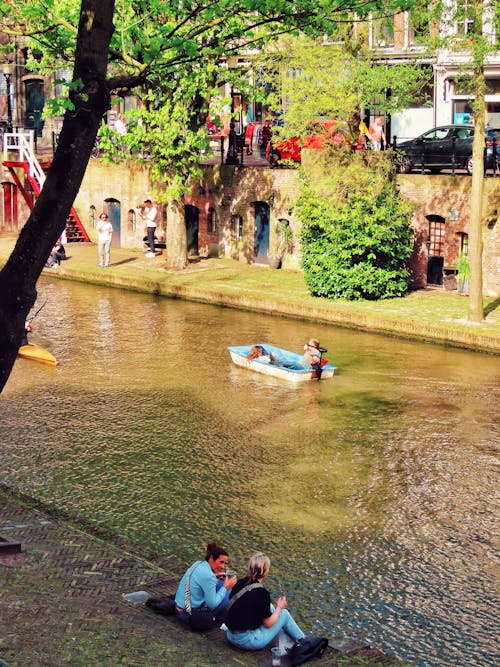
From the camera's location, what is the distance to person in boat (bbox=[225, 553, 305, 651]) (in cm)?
1087

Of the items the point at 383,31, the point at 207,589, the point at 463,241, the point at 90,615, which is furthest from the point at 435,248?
the point at 90,615

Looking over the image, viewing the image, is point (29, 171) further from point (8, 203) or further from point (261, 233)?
point (261, 233)

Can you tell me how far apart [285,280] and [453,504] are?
57.1 ft

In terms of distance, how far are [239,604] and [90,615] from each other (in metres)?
1.58

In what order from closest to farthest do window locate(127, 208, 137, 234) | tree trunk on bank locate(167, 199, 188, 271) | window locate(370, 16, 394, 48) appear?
window locate(370, 16, 394, 48) → tree trunk on bank locate(167, 199, 188, 271) → window locate(127, 208, 137, 234)

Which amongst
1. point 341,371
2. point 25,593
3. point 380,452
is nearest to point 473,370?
point 341,371

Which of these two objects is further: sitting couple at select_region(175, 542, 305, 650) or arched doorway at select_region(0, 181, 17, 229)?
arched doorway at select_region(0, 181, 17, 229)

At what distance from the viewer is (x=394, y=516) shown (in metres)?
16.0

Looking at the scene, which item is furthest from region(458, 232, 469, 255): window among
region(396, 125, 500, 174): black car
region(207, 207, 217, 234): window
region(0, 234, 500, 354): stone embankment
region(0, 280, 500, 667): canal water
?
region(207, 207, 217, 234): window

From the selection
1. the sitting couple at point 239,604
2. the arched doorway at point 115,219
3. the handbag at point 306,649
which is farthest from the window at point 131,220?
the handbag at point 306,649

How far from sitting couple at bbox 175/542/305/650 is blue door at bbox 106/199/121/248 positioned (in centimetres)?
3108

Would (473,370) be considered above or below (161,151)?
below

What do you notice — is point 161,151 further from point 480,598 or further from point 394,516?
point 480,598

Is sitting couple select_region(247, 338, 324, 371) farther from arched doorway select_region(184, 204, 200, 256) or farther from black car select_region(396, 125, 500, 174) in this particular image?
arched doorway select_region(184, 204, 200, 256)
